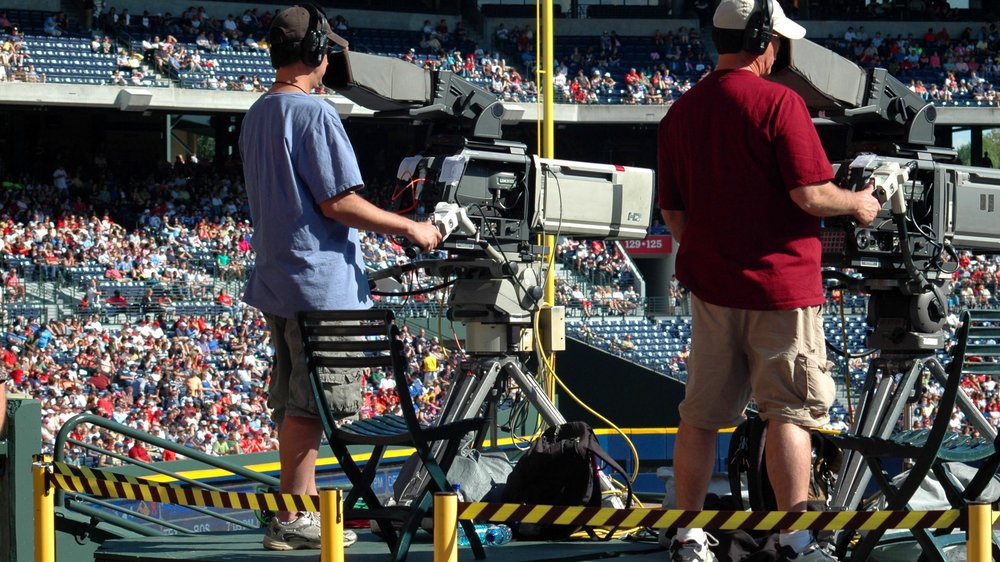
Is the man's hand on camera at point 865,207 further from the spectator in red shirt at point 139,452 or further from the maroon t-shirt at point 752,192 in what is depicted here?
the spectator in red shirt at point 139,452

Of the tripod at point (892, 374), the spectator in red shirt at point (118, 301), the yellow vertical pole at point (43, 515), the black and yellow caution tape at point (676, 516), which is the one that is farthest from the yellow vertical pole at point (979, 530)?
the spectator in red shirt at point (118, 301)

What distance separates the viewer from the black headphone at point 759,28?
4.12 m

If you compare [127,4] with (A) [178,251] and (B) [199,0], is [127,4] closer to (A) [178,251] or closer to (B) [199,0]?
(B) [199,0]

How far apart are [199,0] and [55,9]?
10.7ft

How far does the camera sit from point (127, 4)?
26609 millimetres

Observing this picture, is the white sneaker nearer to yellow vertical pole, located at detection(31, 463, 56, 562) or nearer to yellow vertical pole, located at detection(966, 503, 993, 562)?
yellow vertical pole, located at detection(966, 503, 993, 562)

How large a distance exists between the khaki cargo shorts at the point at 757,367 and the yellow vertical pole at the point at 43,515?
1.99 meters

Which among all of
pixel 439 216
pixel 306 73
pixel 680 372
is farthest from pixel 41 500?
pixel 680 372

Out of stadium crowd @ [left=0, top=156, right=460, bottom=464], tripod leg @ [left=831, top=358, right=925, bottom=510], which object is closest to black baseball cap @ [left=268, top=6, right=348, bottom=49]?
tripod leg @ [left=831, top=358, right=925, bottom=510]

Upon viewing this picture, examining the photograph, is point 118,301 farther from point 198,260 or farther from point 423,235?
point 423,235

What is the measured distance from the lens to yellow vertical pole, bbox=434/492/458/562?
11.2 feet

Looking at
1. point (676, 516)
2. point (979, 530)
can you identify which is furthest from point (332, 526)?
point (979, 530)

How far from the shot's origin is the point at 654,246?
28.6 metres

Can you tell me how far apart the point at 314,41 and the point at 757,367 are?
1808 millimetres
